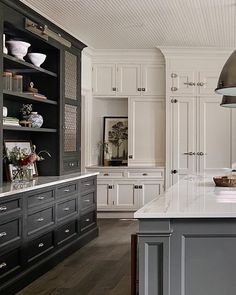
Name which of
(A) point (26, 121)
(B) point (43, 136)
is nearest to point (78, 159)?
Result: (B) point (43, 136)

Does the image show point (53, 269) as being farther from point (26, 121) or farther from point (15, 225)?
point (26, 121)

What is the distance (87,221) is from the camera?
5.59 meters

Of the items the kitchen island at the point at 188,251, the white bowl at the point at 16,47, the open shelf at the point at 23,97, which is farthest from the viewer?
the white bowl at the point at 16,47

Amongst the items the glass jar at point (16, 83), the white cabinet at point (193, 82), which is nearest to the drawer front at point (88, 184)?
the glass jar at point (16, 83)

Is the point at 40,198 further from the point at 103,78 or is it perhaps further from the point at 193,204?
the point at 103,78

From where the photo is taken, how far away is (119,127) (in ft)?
24.7

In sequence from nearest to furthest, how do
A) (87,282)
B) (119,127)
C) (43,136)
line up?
(87,282), (43,136), (119,127)

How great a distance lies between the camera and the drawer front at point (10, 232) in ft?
11.3

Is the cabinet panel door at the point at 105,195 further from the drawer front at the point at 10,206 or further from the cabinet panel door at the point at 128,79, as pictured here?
the drawer front at the point at 10,206

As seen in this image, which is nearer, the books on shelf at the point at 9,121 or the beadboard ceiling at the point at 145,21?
the books on shelf at the point at 9,121

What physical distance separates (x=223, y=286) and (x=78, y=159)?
358cm

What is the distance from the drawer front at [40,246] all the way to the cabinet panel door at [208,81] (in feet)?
12.3

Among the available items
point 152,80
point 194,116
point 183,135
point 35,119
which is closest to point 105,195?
point 183,135

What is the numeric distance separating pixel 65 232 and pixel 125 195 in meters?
2.44
